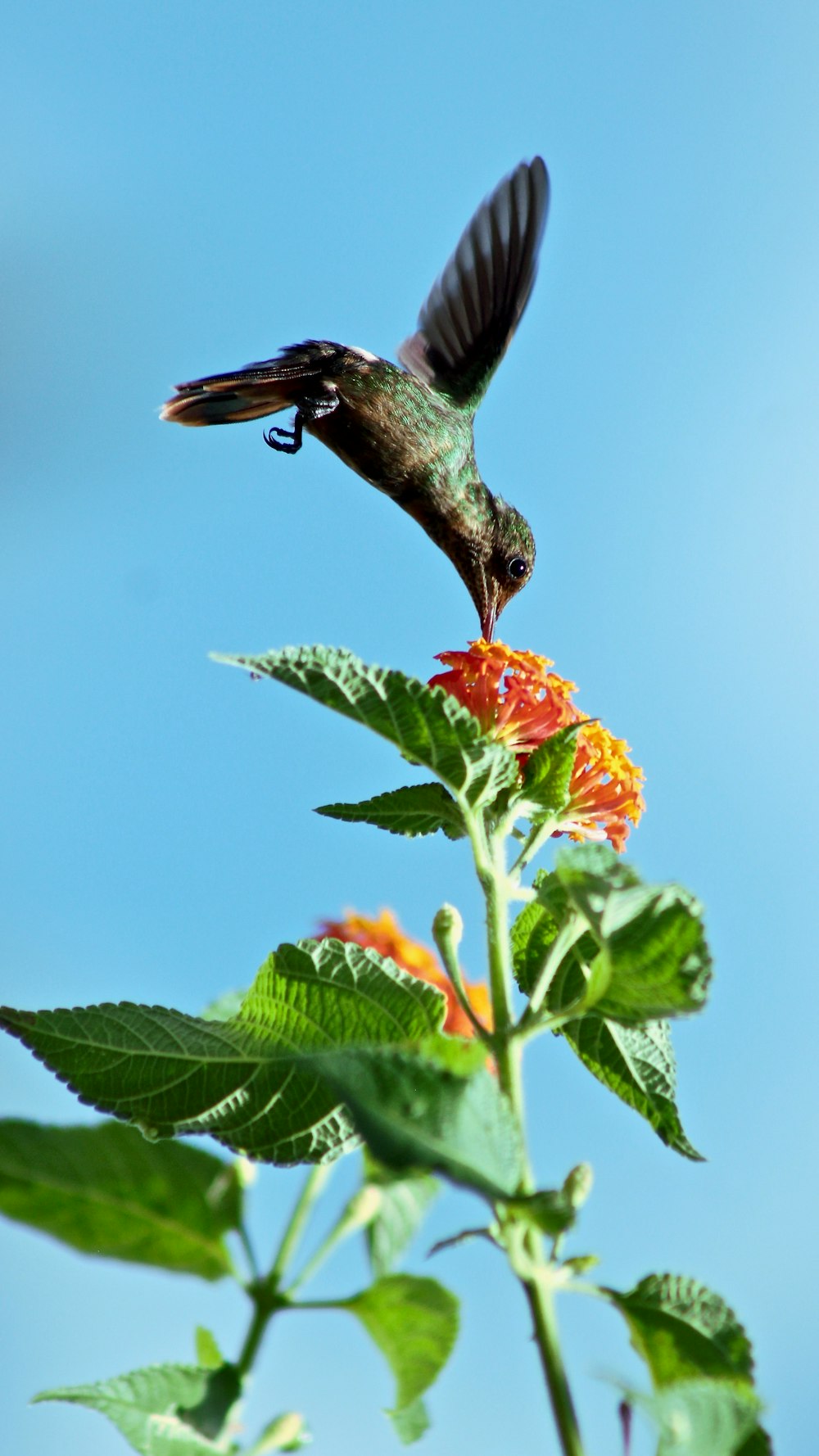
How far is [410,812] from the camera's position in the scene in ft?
5.78

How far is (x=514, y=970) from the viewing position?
1698mm

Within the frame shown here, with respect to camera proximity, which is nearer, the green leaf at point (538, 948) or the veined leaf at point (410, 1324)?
the veined leaf at point (410, 1324)

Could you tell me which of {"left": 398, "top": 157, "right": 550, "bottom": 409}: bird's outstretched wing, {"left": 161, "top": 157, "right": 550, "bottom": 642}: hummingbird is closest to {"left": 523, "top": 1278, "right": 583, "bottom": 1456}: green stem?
{"left": 161, "top": 157, "right": 550, "bottom": 642}: hummingbird

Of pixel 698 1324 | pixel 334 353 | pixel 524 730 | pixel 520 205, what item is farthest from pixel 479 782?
pixel 520 205

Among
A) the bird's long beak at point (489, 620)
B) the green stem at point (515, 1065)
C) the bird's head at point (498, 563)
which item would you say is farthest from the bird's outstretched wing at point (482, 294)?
the green stem at point (515, 1065)

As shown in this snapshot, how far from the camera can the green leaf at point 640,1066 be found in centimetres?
159

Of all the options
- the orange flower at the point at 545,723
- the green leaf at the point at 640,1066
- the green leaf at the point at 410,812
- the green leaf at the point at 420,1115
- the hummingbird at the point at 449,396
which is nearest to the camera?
the green leaf at the point at 420,1115

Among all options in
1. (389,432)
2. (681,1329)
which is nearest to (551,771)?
(681,1329)

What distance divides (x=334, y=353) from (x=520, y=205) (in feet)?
3.65

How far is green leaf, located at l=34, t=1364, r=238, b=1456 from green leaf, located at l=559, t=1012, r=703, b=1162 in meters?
0.65

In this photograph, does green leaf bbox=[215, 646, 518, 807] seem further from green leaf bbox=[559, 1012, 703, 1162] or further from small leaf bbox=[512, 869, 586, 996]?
green leaf bbox=[559, 1012, 703, 1162]

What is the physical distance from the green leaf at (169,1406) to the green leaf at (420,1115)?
281mm

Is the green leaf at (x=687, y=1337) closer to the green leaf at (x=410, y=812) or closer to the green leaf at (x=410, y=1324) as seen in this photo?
the green leaf at (x=410, y=1324)

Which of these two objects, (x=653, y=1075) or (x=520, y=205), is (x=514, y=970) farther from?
(x=520, y=205)
